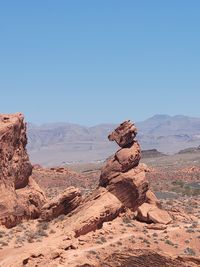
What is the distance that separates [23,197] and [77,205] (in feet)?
8.78

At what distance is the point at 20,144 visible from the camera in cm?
2586

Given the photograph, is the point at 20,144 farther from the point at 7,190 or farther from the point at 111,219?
the point at 111,219

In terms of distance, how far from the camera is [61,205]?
24.5 meters

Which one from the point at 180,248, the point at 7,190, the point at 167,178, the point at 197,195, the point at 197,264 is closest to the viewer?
the point at 197,264

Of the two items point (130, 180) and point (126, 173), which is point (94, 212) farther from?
point (126, 173)

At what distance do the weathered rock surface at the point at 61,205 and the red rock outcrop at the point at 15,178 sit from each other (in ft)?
3.43

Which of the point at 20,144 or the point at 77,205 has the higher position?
the point at 20,144

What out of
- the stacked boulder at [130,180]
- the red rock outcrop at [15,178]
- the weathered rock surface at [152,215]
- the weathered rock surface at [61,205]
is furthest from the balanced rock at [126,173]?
the red rock outcrop at [15,178]

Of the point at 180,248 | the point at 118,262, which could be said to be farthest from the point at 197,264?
the point at 118,262

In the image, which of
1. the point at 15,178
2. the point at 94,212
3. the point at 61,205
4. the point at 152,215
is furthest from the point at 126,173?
the point at 15,178

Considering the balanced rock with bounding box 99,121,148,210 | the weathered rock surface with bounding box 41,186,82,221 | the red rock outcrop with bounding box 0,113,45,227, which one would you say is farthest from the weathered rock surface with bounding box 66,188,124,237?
the red rock outcrop with bounding box 0,113,45,227

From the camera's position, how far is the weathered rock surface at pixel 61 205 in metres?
24.4

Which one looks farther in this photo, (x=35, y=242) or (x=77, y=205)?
(x=77, y=205)

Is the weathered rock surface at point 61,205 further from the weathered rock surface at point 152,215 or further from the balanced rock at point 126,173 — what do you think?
the weathered rock surface at point 152,215
